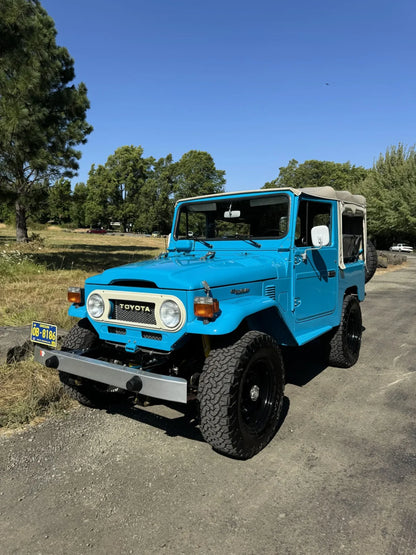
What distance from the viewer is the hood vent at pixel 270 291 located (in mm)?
3473

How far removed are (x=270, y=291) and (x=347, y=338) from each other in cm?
211

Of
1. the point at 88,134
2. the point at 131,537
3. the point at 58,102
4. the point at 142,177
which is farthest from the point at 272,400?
the point at 142,177

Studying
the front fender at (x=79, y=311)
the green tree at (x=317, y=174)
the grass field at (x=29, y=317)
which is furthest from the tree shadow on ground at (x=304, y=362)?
the green tree at (x=317, y=174)

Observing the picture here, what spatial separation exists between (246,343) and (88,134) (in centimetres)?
2088

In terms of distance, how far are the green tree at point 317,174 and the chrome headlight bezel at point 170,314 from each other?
53.8 m

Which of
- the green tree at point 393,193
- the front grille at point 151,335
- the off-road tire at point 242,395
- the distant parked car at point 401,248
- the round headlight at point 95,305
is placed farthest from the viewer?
the distant parked car at point 401,248

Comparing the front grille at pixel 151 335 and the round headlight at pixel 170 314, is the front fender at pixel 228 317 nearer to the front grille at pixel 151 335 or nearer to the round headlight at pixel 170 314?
the round headlight at pixel 170 314

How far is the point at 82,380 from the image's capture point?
3436 millimetres

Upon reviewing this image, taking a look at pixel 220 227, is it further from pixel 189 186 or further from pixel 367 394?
pixel 189 186

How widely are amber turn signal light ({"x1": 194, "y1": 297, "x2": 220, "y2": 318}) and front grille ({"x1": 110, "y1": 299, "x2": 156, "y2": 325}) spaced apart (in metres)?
0.41

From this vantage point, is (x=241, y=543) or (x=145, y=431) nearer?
(x=241, y=543)

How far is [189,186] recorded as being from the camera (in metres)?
47.6

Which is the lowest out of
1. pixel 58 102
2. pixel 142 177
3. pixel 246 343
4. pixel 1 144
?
pixel 246 343

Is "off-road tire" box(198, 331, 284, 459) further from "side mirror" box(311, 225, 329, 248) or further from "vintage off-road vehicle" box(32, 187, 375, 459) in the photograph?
"side mirror" box(311, 225, 329, 248)
